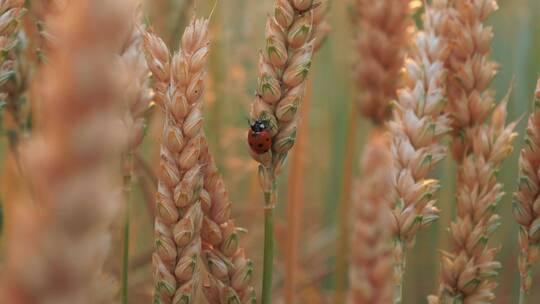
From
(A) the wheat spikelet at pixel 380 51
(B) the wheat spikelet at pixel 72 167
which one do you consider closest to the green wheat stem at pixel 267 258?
(B) the wheat spikelet at pixel 72 167

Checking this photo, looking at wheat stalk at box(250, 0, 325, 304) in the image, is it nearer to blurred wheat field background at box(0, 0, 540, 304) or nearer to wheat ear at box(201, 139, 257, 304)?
wheat ear at box(201, 139, 257, 304)

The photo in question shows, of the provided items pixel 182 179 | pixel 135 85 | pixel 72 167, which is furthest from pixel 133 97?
pixel 72 167

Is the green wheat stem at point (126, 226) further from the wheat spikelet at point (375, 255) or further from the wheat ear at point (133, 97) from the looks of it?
the wheat spikelet at point (375, 255)

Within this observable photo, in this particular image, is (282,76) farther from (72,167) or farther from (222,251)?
(72,167)

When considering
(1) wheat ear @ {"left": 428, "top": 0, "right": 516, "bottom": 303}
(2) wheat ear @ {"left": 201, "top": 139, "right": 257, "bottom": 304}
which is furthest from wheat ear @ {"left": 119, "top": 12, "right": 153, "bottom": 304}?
(1) wheat ear @ {"left": 428, "top": 0, "right": 516, "bottom": 303}

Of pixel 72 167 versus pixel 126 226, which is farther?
pixel 126 226

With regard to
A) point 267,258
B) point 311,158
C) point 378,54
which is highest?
point 378,54

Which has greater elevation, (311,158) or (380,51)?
(380,51)

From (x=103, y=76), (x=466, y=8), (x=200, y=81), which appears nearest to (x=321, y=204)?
(x=466, y=8)
